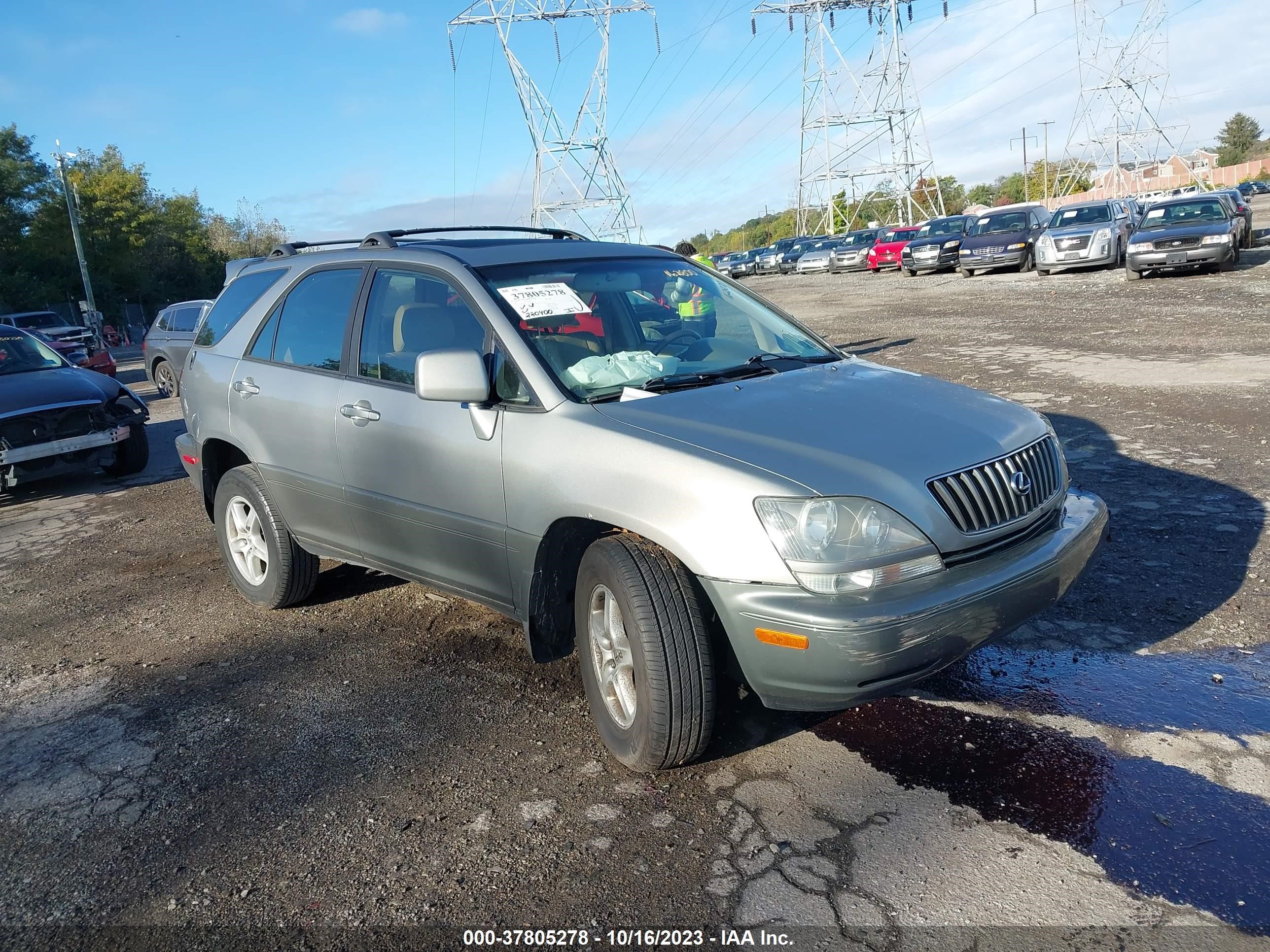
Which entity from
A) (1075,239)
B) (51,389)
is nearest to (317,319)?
(51,389)

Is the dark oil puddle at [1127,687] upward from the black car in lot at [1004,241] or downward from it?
Answer: downward

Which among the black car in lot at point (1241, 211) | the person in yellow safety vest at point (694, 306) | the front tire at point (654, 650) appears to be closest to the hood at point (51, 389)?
the person in yellow safety vest at point (694, 306)

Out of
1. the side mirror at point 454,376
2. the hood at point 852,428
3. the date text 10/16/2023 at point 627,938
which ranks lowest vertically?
the date text 10/16/2023 at point 627,938

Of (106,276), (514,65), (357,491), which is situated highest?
(514,65)

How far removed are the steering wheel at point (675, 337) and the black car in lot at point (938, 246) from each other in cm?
2513

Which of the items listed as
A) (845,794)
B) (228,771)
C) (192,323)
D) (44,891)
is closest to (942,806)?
(845,794)

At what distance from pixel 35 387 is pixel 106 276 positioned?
53.0 m

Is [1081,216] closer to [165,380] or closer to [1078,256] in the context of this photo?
[1078,256]

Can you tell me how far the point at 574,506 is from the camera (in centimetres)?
334

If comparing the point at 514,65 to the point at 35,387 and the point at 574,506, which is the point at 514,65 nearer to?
the point at 35,387

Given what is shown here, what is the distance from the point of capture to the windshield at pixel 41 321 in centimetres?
2289

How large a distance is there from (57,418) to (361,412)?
19.4ft

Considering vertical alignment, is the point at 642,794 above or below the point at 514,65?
below

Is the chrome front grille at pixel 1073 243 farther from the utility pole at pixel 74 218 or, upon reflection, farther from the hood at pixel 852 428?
the utility pole at pixel 74 218
